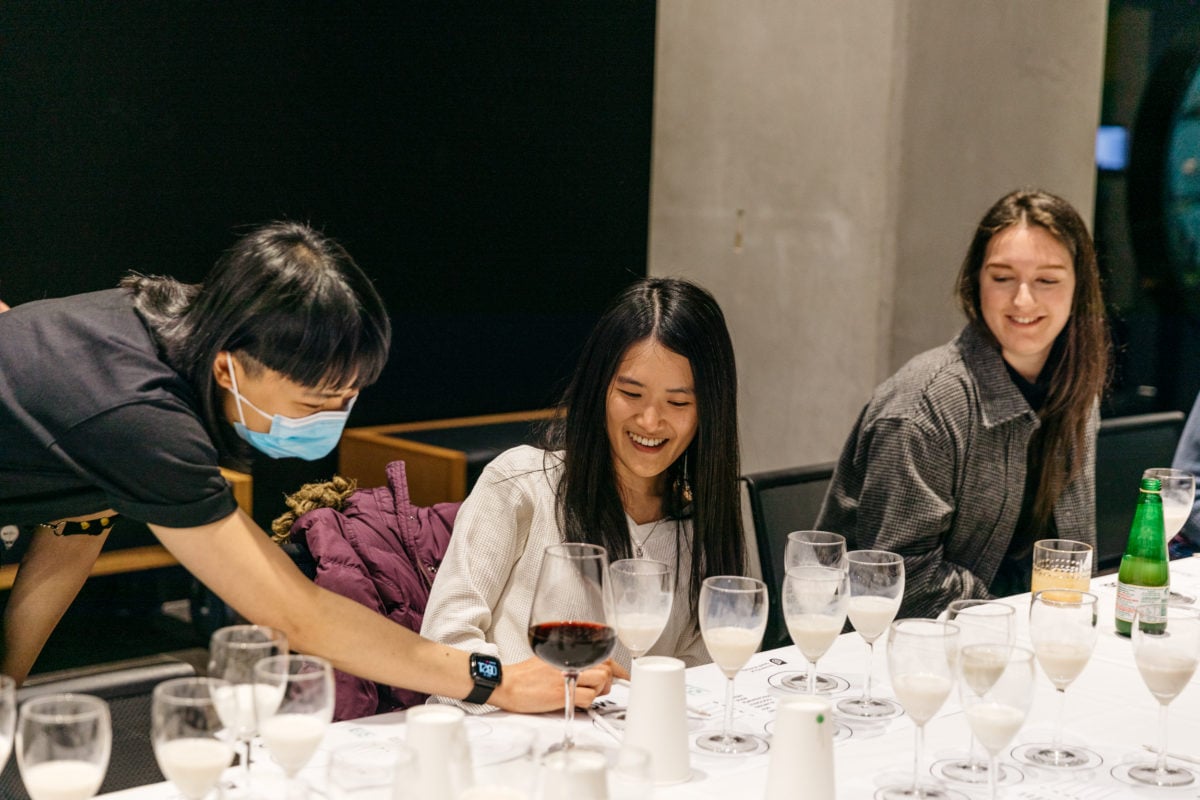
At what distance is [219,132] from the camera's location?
14.6 feet

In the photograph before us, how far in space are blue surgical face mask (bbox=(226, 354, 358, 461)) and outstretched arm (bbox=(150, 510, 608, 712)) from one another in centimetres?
15

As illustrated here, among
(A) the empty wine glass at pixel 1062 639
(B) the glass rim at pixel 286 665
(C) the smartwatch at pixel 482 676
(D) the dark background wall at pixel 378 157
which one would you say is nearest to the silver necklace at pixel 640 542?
(C) the smartwatch at pixel 482 676

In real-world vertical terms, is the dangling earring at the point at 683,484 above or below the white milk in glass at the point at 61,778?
above

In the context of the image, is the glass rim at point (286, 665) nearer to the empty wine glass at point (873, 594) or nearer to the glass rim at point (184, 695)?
the glass rim at point (184, 695)

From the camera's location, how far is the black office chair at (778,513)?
279cm

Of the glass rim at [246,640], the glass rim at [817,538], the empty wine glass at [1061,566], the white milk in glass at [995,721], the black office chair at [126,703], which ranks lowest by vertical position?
the black office chair at [126,703]

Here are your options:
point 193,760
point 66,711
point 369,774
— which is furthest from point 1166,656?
point 66,711

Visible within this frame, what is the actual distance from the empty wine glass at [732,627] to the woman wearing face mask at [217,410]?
20 centimetres

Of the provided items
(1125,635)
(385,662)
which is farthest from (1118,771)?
(385,662)

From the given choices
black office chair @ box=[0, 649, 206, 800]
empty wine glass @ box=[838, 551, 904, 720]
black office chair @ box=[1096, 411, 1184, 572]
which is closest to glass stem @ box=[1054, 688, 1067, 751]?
empty wine glass @ box=[838, 551, 904, 720]

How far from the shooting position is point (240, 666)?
1.37m

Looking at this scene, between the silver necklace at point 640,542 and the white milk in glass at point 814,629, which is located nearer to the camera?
the white milk in glass at point 814,629

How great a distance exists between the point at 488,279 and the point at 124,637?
1.87 m

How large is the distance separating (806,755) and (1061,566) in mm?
1015
